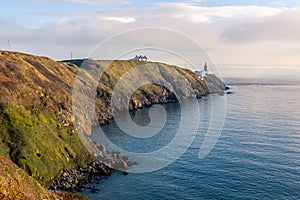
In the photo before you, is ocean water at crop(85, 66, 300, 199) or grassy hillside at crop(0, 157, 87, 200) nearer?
grassy hillside at crop(0, 157, 87, 200)

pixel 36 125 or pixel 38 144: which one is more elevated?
pixel 36 125

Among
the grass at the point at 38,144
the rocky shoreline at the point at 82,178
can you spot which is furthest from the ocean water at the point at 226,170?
the grass at the point at 38,144

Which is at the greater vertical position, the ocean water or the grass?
the grass

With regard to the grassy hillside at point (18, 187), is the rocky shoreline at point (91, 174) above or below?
below

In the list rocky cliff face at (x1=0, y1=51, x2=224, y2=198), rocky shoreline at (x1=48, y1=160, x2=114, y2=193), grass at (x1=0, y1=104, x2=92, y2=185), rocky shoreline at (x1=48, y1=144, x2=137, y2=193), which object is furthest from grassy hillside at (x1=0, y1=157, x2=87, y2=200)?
grass at (x1=0, y1=104, x2=92, y2=185)

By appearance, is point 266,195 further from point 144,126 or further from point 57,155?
point 144,126

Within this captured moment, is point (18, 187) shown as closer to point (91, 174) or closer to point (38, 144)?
point (38, 144)

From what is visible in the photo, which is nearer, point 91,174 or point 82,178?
point 82,178

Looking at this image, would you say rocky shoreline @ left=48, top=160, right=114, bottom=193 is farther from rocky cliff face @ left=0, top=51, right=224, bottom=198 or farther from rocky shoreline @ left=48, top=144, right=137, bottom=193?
rocky cliff face @ left=0, top=51, right=224, bottom=198

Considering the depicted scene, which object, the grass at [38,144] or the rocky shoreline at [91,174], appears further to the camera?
the rocky shoreline at [91,174]

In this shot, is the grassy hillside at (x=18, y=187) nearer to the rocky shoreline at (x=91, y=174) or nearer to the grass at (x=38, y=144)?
the rocky shoreline at (x=91, y=174)

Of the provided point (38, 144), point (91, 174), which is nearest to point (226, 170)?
point (91, 174)
